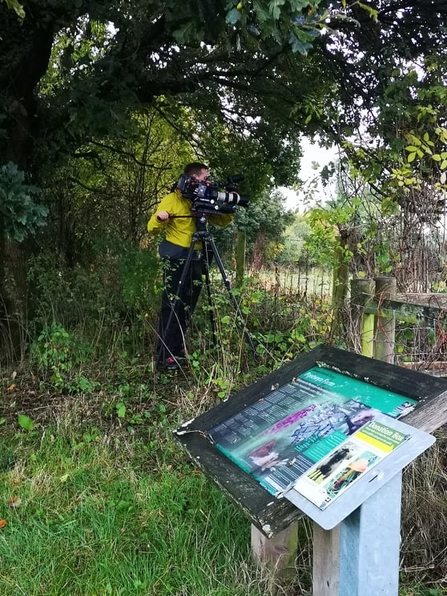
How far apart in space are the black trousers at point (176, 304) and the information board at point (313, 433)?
198cm

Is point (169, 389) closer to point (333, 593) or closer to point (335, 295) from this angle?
point (335, 295)

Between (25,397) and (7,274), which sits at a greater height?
(7,274)

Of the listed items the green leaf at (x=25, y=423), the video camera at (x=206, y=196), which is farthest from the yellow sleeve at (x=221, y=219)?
the green leaf at (x=25, y=423)

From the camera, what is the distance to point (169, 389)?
149 inches

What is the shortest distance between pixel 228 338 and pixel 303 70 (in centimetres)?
292

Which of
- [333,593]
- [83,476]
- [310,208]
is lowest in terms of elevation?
[83,476]

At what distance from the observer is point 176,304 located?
13.5 feet

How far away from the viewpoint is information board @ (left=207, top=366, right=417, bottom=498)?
1.49 m

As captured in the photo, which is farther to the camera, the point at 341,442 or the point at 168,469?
the point at 168,469

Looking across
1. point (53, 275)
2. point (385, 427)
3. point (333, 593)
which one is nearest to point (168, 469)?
point (333, 593)

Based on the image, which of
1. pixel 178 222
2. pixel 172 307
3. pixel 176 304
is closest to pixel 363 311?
pixel 172 307

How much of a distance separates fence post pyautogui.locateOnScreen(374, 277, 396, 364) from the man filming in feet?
5.65

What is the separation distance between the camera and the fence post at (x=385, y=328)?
2646 millimetres

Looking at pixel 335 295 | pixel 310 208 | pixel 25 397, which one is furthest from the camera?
pixel 25 397
